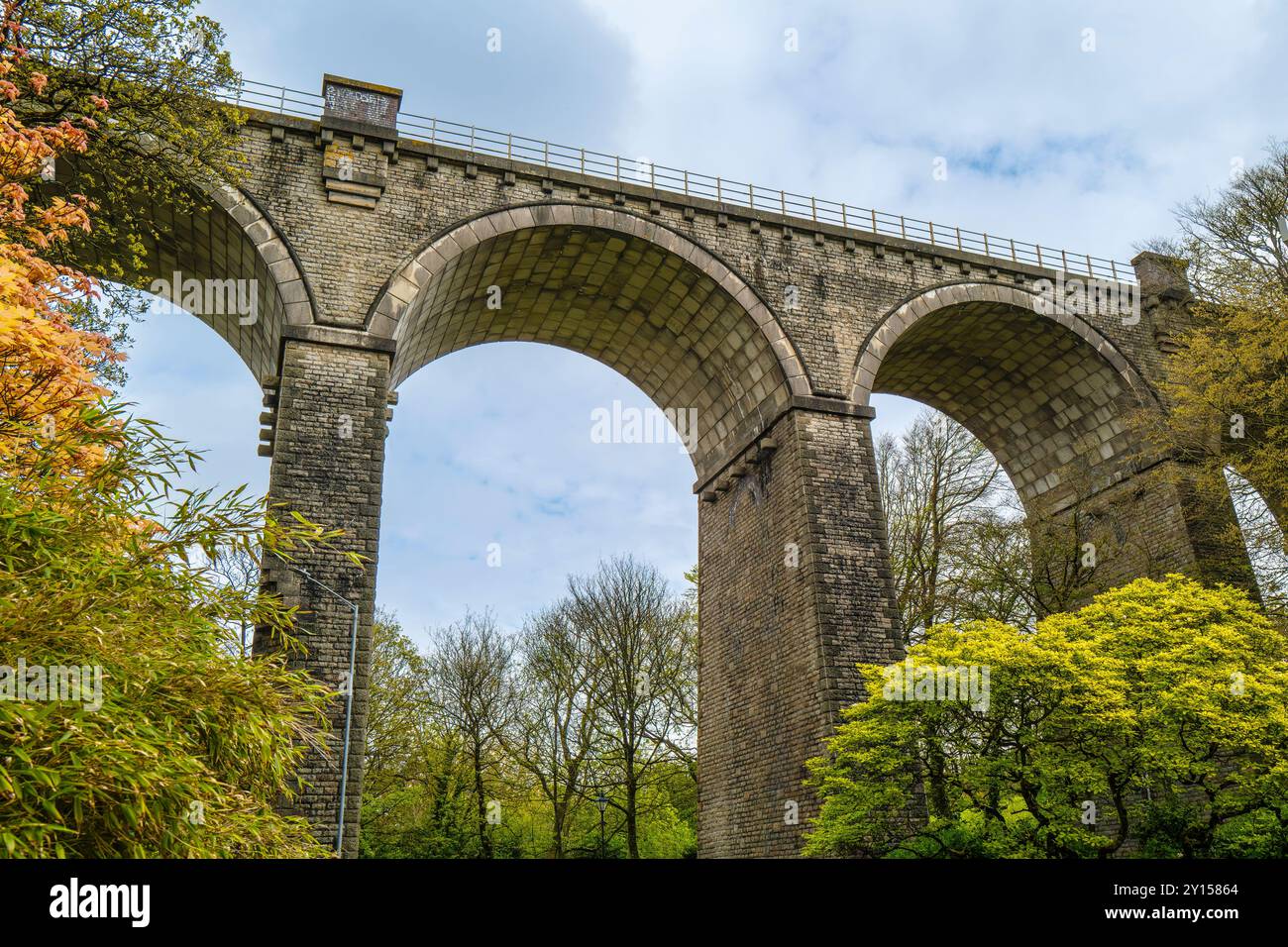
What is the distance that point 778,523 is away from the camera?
2020 cm

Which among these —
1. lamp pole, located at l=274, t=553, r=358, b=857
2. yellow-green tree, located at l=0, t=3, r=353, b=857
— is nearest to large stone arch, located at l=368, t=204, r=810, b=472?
lamp pole, located at l=274, t=553, r=358, b=857

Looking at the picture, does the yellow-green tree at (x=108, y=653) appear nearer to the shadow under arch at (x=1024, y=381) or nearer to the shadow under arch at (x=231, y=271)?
the shadow under arch at (x=231, y=271)

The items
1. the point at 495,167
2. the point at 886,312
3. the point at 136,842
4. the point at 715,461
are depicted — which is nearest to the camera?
the point at 136,842

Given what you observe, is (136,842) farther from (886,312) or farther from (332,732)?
(886,312)

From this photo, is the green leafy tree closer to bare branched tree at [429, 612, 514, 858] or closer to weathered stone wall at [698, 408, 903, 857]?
weathered stone wall at [698, 408, 903, 857]

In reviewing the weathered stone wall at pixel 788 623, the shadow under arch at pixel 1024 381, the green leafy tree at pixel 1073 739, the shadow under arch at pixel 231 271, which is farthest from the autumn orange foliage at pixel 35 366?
the shadow under arch at pixel 1024 381

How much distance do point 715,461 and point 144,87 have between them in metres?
14.4

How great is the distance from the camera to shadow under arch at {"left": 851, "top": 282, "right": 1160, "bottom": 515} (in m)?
23.1

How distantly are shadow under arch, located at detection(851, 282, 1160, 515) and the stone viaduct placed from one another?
7cm

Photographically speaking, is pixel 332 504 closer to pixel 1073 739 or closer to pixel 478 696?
pixel 1073 739

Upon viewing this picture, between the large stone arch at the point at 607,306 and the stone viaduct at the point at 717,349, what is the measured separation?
67 millimetres

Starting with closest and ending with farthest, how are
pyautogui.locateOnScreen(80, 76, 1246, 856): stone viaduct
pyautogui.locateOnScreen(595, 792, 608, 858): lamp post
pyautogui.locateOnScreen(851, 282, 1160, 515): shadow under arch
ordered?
pyautogui.locateOnScreen(80, 76, 1246, 856): stone viaduct → pyautogui.locateOnScreen(851, 282, 1160, 515): shadow under arch → pyautogui.locateOnScreen(595, 792, 608, 858): lamp post

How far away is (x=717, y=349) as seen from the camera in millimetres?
21906
